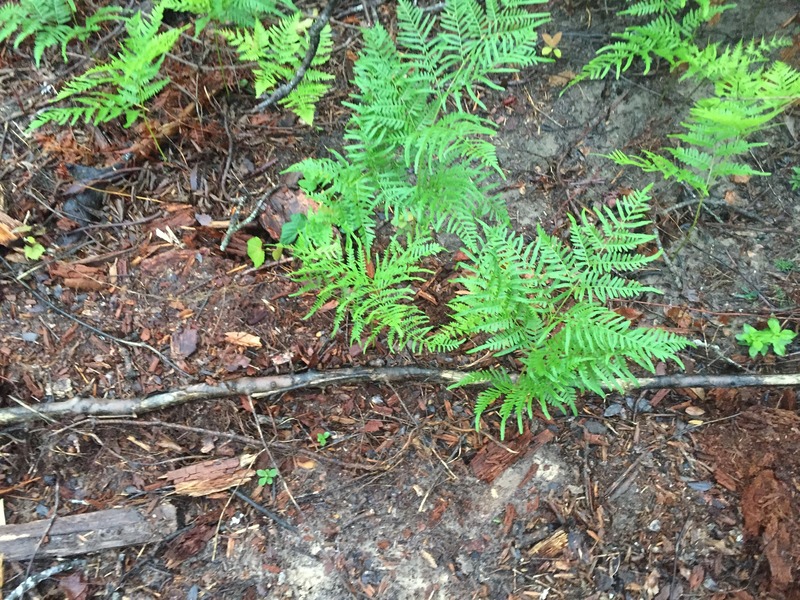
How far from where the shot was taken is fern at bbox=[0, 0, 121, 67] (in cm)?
254

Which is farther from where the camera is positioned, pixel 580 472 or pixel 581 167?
pixel 581 167

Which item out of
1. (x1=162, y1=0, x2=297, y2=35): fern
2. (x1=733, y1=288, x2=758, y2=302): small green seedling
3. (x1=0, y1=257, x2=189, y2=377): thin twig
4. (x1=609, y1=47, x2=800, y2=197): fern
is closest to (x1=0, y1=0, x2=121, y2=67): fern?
(x1=162, y1=0, x2=297, y2=35): fern

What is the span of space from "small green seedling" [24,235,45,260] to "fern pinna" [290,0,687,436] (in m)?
1.25

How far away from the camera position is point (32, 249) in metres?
2.51

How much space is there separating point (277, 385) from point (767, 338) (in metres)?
2.50

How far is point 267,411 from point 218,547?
0.63 meters

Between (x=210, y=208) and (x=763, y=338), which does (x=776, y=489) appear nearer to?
(x=763, y=338)

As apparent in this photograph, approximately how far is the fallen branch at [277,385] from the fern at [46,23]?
5.68 feet

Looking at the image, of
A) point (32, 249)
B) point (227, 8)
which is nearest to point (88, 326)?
point (32, 249)

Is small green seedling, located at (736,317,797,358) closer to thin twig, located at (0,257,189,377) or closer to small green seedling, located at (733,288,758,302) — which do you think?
small green seedling, located at (733,288,758,302)

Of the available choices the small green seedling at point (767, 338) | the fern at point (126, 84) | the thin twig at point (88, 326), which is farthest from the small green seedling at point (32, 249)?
the small green seedling at point (767, 338)

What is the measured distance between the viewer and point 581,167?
2951mm

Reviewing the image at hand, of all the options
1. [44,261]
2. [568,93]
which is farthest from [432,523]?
[568,93]

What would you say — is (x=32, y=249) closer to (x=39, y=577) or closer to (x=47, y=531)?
(x=47, y=531)
